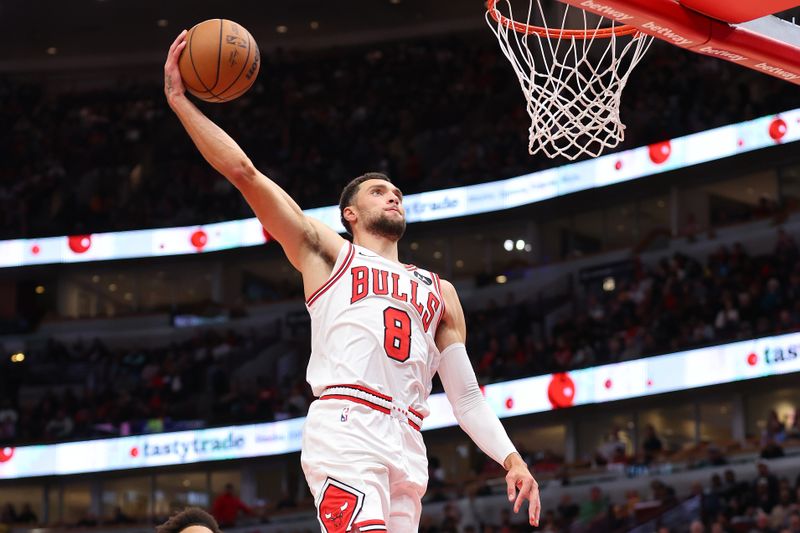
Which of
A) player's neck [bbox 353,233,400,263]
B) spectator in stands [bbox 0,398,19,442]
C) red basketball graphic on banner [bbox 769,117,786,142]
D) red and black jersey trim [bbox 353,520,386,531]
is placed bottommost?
red and black jersey trim [bbox 353,520,386,531]

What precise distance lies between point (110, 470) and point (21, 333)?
15.4 ft

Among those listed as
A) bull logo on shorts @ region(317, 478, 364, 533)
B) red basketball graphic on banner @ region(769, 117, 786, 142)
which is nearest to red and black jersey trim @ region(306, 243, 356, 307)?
bull logo on shorts @ region(317, 478, 364, 533)

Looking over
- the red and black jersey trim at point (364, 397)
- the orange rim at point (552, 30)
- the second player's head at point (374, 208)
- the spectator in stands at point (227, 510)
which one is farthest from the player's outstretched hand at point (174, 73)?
the spectator in stands at point (227, 510)

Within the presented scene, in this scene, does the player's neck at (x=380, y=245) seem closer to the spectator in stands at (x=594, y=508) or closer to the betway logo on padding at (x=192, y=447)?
the spectator in stands at (x=594, y=508)

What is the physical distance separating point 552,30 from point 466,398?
3555 millimetres

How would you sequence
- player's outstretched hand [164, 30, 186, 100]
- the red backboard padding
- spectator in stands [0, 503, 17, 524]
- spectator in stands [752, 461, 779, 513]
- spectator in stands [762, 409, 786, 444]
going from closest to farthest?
player's outstretched hand [164, 30, 186, 100] < the red backboard padding < spectator in stands [752, 461, 779, 513] < spectator in stands [762, 409, 786, 444] < spectator in stands [0, 503, 17, 524]

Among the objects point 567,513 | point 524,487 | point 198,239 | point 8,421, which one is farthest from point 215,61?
point 198,239

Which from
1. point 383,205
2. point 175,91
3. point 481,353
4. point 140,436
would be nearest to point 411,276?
point 383,205

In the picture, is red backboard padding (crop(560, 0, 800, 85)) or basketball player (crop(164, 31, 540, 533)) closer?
basketball player (crop(164, 31, 540, 533))

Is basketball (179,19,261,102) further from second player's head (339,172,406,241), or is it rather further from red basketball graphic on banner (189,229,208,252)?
red basketball graphic on banner (189,229,208,252)

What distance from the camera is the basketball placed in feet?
14.6

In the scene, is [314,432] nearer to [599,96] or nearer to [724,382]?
[599,96]

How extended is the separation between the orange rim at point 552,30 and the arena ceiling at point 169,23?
21.7m

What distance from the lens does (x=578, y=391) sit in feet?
68.3
